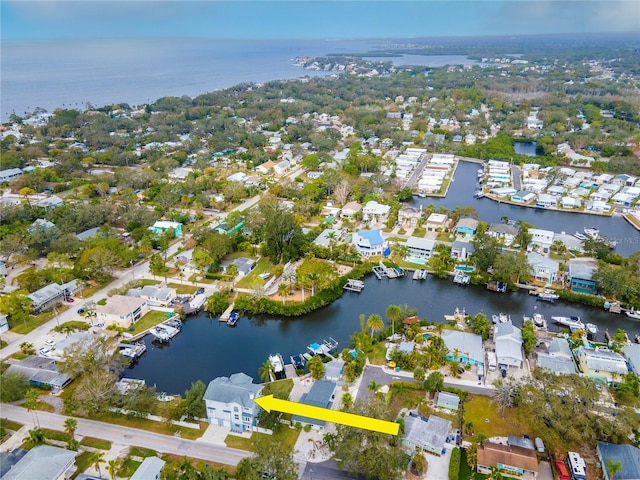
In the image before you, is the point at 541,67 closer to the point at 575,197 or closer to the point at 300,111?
the point at 300,111

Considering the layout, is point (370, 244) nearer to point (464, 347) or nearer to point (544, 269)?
point (544, 269)

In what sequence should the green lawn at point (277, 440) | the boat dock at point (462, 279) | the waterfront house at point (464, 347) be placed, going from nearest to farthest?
the green lawn at point (277, 440), the waterfront house at point (464, 347), the boat dock at point (462, 279)

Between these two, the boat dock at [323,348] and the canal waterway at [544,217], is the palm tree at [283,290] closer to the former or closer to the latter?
the boat dock at [323,348]

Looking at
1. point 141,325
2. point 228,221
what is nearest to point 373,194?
point 228,221

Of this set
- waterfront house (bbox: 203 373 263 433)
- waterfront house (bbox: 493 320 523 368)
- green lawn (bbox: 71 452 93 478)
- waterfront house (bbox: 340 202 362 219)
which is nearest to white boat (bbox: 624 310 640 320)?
waterfront house (bbox: 493 320 523 368)

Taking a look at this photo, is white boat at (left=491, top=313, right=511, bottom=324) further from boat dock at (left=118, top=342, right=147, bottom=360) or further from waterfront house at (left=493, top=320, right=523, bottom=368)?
boat dock at (left=118, top=342, right=147, bottom=360)

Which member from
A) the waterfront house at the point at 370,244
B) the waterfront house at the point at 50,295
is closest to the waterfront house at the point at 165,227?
the waterfront house at the point at 50,295

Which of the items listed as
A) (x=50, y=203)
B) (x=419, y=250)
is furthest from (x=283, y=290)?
(x=50, y=203)
